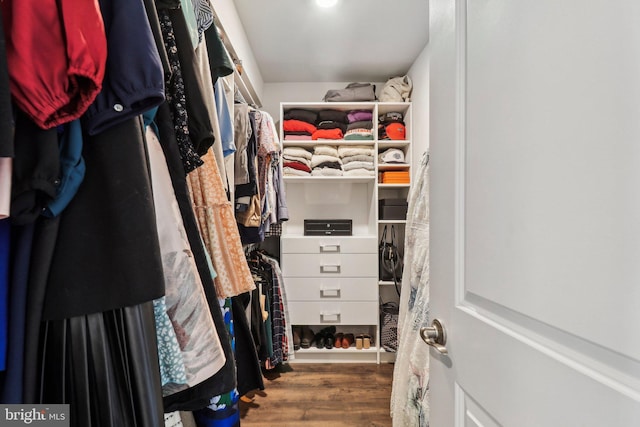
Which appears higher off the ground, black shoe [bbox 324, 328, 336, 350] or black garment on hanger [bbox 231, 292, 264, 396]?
black garment on hanger [bbox 231, 292, 264, 396]

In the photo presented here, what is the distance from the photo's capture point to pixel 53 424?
47cm

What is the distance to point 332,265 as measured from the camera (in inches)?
109

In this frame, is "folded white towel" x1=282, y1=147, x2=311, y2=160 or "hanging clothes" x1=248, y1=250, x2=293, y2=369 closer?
"hanging clothes" x1=248, y1=250, x2=293, y2=369

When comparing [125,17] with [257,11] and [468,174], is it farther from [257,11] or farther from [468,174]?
[257,11]

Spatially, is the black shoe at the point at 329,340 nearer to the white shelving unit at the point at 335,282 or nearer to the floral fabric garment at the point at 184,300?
the white shelving unit at the point at 335,282

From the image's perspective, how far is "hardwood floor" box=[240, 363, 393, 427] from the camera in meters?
1.96

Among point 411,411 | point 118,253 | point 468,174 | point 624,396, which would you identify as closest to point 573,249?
point 624,396

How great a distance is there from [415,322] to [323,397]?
0.99 metres

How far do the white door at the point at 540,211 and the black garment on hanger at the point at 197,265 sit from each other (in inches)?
19.5

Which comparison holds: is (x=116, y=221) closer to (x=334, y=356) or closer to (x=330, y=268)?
(x=330, y=268)

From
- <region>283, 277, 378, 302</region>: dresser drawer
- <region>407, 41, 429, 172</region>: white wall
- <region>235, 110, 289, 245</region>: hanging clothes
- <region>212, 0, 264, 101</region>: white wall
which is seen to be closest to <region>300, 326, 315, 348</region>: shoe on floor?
<region>283, 277, 378, 302</region>: dresser drawer

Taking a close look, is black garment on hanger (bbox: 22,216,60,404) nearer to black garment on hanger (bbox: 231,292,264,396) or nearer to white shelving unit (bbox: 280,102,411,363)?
black garment on hanger (bbox: 231,292,264,396)

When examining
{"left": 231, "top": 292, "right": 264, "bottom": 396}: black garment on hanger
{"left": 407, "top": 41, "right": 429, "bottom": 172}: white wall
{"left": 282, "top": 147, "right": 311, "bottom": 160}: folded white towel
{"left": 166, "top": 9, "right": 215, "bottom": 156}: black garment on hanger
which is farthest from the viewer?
{"left": 282, "top": 147, "right": 311, "bottom": 160}: folded white towel

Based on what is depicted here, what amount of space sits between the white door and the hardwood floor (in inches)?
55.5
